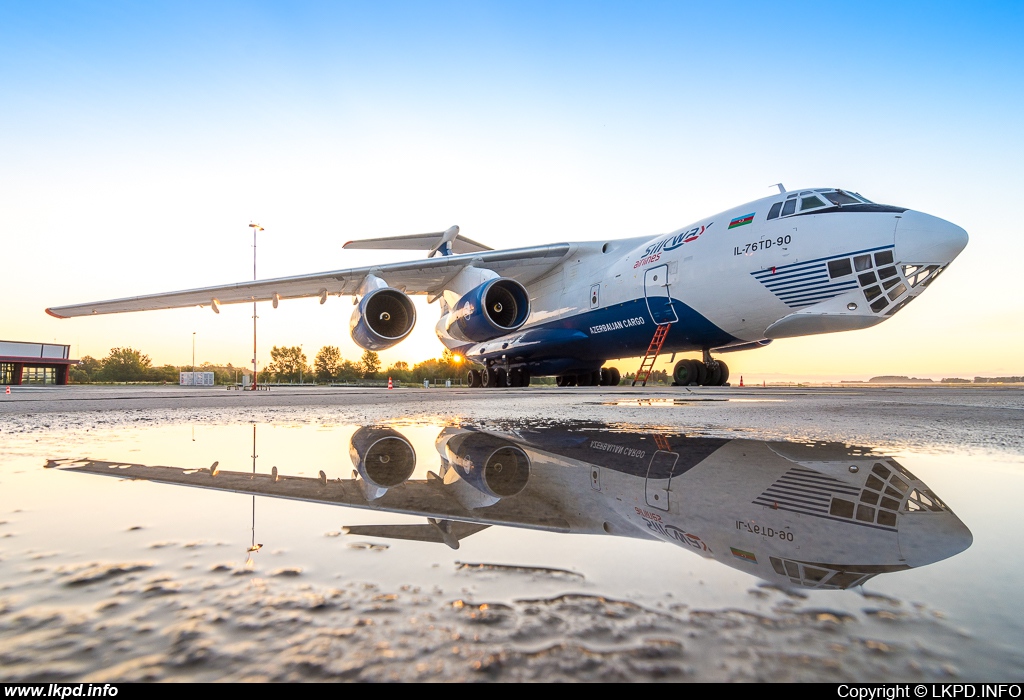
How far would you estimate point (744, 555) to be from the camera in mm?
877

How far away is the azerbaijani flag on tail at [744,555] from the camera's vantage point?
Answer: 0.85m

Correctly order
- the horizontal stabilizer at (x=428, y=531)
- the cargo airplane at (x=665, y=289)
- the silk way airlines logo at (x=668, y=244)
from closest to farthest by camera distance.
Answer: the horizontal stabilizer at (x=428, y=531)
the cargo airplane at (x=665, y=289)
the silk way airlines logo at (x=668, y=244)

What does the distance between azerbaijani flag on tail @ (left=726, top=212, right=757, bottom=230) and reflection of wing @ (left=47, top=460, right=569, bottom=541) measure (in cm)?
669

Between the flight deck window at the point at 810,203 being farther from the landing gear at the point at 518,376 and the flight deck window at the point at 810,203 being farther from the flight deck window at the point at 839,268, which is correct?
the landing gear at the point at 518,376

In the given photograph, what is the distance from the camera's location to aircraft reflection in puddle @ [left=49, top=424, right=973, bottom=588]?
3.00ft

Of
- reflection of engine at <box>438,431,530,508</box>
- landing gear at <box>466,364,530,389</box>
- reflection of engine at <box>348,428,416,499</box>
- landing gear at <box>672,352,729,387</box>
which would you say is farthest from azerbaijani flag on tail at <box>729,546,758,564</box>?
landing gear at <box>466,364,530,389</box>

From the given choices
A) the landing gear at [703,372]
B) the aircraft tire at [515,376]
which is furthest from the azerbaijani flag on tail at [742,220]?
the aircraft tire at [515,376]

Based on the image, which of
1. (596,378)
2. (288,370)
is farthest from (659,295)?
(288,370)

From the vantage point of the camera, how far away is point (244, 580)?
752 mm

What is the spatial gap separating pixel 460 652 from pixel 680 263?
7.70 m

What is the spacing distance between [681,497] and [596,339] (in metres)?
8.45

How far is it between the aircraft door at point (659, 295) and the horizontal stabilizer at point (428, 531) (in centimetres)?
729

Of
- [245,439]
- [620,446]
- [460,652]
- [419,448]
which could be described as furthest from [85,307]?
[460,652]

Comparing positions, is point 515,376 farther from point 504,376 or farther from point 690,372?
point 690,372
